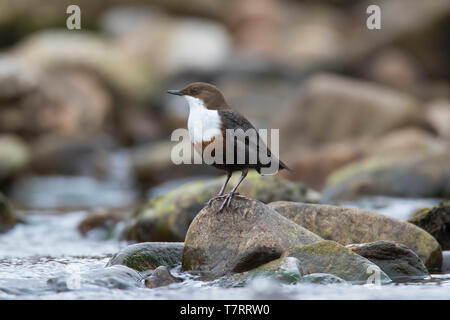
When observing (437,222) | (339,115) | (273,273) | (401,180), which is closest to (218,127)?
(273,273)

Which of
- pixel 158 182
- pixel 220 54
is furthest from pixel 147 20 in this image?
pixel 158 182

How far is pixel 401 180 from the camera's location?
31.4 feet

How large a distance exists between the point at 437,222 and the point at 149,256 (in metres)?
2.81

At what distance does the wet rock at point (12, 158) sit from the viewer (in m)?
13.4

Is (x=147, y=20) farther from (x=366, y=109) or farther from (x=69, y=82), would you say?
(x=366, y=109)

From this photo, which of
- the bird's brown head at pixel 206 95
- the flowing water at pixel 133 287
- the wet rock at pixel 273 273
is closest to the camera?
the flowing water at pixel 133 287

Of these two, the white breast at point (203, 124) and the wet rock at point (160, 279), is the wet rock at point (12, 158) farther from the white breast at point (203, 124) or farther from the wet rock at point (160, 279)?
the white breast at point (203, 124)

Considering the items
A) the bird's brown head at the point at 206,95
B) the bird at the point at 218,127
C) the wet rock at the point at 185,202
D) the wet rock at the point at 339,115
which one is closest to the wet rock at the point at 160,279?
the bird at the point at 218,127

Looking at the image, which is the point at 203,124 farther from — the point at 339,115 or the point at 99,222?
the point at 339,115

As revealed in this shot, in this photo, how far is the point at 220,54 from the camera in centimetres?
2189

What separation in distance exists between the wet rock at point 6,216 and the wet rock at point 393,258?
15.7ft
